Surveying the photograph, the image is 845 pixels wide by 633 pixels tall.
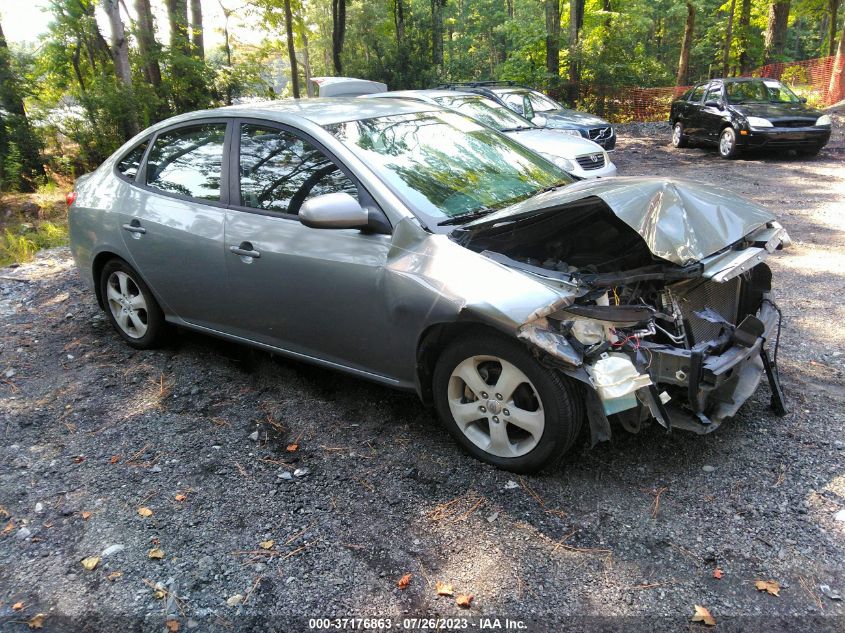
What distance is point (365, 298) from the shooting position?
345 centimetres

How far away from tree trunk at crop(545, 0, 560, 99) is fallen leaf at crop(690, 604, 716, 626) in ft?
76.8

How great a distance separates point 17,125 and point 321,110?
12717 millimetres

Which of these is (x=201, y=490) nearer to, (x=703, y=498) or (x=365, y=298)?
(x=365, y=298)

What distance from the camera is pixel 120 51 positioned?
1177 cm

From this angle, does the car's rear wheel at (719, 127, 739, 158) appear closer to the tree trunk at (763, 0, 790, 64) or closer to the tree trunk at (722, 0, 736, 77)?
the tree trunk at (763, 0, 790, 64)

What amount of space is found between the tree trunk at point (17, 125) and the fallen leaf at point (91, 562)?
13.4m

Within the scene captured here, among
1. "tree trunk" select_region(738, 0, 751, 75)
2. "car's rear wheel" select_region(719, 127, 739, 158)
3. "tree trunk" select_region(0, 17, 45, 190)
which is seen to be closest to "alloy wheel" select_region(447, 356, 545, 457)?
"car's rear wheel" select_region(719, 127, 739, 158)

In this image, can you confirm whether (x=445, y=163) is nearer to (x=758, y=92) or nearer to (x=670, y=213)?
(x=670, y=213)

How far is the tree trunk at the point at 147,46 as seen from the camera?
16.9 m

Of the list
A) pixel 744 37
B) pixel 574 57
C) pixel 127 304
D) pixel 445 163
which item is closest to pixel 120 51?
pixel 127 304

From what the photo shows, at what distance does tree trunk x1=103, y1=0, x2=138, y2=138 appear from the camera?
35.8 ft

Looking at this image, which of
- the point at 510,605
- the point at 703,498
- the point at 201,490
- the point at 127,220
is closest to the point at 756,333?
the point at 703,498

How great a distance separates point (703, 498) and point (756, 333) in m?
0.85

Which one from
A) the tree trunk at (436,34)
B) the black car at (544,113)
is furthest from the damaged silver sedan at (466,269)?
the tree trunk at (436,34)
